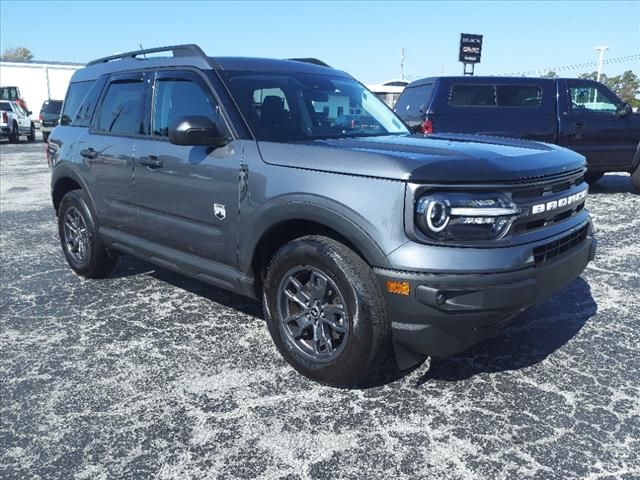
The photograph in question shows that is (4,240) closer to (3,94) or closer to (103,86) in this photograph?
(103,86)

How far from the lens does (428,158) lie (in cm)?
265

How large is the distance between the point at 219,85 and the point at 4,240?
4558 mm

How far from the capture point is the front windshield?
3465 millimetres

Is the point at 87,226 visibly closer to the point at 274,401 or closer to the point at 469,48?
the point at 274,401

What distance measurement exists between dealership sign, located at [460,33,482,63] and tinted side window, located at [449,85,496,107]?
24198 millimetres

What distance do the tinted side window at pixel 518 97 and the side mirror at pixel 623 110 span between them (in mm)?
1384

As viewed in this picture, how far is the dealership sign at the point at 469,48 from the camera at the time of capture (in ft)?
101

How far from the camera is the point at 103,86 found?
470 cm

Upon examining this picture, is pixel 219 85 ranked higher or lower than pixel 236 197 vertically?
higher

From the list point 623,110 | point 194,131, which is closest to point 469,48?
point 623,110

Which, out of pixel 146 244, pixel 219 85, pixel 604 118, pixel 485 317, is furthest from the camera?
pixel 604 118

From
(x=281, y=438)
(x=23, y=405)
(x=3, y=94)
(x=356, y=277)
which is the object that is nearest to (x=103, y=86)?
(x=23, y=405)

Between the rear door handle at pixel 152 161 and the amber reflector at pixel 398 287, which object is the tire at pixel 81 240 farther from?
the amber reflector at pixel 398 287

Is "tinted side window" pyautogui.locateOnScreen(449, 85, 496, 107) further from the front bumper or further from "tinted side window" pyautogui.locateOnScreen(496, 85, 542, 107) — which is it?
the front bumper
